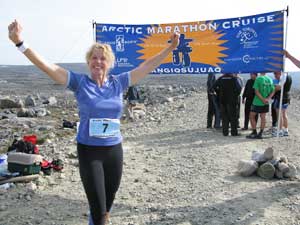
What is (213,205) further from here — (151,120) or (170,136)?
(151,120)

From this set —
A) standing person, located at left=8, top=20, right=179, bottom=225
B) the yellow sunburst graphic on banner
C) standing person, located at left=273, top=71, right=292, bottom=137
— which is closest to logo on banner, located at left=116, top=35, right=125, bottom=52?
the yellow sunburst graphic on banner

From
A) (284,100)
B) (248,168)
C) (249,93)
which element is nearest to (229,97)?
(249,93)

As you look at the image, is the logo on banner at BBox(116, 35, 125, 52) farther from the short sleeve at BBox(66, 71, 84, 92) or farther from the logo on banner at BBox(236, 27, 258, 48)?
the short sleeve at BBox(66, 71, 84, 92)

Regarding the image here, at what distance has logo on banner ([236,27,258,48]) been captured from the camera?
33.4ft

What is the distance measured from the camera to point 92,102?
3996mm

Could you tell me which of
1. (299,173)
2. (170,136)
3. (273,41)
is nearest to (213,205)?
(299,173)

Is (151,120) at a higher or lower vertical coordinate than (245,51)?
lower

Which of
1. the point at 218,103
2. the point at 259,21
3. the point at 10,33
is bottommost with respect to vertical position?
the point at 218,103

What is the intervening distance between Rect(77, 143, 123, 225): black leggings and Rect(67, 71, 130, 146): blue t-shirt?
0.08 metres

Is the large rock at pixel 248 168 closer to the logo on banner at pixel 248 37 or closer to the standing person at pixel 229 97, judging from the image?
the logo on banner at pixel 248 37

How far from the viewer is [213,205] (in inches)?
241

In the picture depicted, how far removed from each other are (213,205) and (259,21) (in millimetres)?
5647

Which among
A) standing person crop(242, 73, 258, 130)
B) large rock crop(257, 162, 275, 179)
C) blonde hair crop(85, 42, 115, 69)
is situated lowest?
large rock crop(257, 162, 275, 179)

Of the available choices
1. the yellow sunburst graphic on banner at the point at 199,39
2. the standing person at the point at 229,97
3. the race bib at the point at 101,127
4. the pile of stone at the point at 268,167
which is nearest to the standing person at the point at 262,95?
the standing person at the point at 229,97
